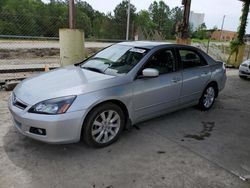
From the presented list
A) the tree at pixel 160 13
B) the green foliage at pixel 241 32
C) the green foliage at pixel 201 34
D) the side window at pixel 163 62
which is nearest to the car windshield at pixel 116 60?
the side window at pixel 163 62

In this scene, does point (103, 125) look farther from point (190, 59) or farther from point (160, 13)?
point (160, 13)

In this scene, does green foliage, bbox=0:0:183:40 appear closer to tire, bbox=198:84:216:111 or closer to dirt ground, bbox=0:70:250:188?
tire, bbox=198:84:216:111

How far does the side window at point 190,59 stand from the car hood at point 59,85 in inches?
65.4

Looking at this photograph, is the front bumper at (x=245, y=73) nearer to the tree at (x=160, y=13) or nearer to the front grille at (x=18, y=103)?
the front grille at (x=18, y=103)

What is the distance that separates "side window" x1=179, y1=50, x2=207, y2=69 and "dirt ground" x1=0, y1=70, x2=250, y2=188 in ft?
3.68

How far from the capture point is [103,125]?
3486 millimetres

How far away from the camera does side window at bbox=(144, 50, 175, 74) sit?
4.06 metres

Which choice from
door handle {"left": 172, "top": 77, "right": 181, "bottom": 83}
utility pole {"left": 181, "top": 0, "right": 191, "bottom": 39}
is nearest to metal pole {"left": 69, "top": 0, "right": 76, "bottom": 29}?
door handle {"left": 172, "top": 77, "right": 181, "bottom": 83}

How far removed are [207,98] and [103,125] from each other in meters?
2.82

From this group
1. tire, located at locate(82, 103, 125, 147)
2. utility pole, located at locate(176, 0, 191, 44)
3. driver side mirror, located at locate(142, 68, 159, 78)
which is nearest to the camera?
tire, located at locate(82, 103, 125, 147)

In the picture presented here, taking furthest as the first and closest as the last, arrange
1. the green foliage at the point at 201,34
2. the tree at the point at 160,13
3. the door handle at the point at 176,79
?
1. the tree at the point at 160,13
2. the green foliage at the point at 201,34
3. the door handle at the point at 176,79

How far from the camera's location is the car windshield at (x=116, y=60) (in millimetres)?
3889

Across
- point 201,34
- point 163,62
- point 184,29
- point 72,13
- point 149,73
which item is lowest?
point 149,73

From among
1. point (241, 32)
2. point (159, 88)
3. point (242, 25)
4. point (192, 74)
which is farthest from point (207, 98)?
point (242, 25)
